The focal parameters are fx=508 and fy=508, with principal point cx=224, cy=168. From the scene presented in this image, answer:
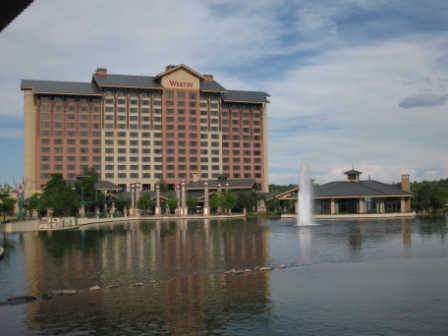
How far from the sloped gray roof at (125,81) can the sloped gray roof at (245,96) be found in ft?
78.2

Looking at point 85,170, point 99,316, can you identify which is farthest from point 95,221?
point 99,316

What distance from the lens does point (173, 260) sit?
36.9 m

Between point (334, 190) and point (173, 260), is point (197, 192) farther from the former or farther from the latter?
point (173, 260)

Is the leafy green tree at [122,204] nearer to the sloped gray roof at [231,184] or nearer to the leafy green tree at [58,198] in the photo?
the leafy green tree at [58,198]

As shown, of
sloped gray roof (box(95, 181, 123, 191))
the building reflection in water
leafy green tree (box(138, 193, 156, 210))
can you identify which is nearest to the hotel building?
sloped gray roof (box(95, 181, 123, 191))

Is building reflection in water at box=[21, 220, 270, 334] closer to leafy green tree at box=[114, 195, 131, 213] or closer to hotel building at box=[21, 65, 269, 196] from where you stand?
leafy green tree at box=[114, 195, 131, 213]

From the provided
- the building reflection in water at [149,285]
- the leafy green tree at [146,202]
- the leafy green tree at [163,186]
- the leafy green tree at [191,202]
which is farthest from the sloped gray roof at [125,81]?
the building reflection in water at [149,285]

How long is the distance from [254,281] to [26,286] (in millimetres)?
12345

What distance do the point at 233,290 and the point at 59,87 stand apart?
457 feet

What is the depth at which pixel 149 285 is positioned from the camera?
88.4ft

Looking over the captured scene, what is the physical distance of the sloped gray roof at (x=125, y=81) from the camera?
15338 centimetres

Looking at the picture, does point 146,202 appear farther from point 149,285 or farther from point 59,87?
point 149,285

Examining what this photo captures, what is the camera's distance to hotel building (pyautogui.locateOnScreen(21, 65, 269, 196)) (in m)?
150

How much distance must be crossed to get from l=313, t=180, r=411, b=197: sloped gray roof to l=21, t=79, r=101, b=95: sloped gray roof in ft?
261
